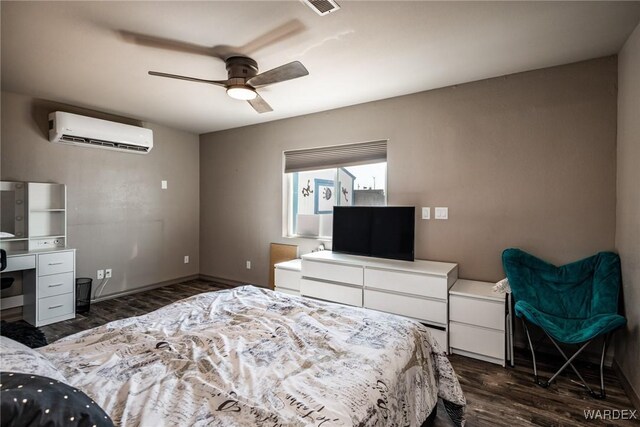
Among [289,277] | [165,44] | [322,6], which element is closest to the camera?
[322,6]

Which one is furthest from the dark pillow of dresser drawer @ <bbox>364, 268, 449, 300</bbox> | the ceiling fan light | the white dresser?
the white dresser

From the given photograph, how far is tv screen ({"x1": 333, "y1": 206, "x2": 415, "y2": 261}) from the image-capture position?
3.23 meters

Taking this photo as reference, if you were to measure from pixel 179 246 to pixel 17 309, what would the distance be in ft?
6.79

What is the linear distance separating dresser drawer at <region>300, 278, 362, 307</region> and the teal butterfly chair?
1419mm

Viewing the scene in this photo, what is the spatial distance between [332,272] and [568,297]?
2101 mm

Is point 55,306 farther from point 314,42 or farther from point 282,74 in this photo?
point 314,42

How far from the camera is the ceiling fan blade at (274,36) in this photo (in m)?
2.20

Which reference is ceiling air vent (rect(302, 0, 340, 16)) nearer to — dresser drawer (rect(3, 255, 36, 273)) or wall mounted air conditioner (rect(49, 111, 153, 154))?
wall mounted air conditioner (rect(49, 111, 153, 154))

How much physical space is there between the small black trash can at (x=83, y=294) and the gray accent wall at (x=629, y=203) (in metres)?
5.20

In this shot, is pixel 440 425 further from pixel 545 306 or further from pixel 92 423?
pixel 92 423

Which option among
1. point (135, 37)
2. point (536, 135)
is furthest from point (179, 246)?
point (536, 135)

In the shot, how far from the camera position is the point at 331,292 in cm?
344

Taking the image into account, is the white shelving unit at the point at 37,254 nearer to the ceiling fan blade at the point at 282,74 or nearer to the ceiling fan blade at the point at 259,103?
the ceiling fan blade at the point at 259,103

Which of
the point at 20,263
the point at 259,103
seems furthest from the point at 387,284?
the point at 20,263
